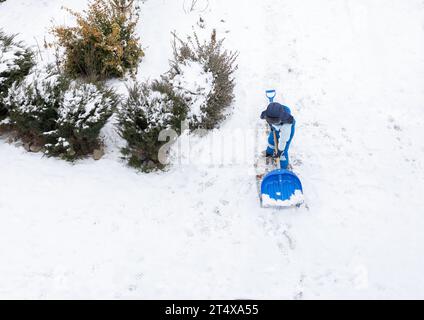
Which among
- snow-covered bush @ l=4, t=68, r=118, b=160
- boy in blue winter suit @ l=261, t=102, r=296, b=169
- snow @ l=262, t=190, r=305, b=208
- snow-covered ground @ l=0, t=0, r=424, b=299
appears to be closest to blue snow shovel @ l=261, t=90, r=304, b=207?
snow @ l=262, t=190, r=305, b=208

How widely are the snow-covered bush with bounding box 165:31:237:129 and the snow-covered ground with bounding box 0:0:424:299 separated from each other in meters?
0.33

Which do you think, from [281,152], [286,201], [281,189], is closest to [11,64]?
[281,152]

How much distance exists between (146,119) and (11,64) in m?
2.52

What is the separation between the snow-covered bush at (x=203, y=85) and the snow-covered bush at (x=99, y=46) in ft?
3.34

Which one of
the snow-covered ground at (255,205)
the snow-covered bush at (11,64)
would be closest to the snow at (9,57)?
the snow-covered bush at (11,64)

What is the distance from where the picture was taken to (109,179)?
5277 millimetres

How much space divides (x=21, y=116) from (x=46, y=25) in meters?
3.45

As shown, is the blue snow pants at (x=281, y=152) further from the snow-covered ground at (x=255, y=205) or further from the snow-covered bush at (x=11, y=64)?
the snow-covered bush at (x=11, y=64)

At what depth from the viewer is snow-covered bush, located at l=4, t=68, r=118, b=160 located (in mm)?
5180

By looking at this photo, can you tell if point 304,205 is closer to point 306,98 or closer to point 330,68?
point 306,98

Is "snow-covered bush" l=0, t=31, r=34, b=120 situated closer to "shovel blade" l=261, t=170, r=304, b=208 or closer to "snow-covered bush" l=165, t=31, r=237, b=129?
"snow-covered bush" l=165, t=31, r=237, b=129

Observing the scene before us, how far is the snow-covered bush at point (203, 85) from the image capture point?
584cm

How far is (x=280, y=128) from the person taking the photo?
16.6 ft
